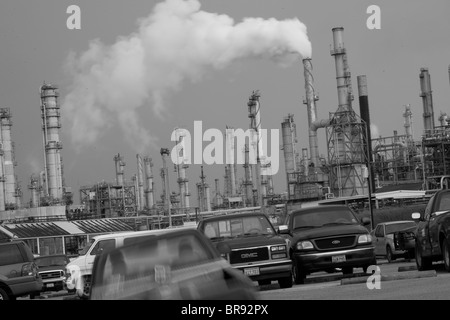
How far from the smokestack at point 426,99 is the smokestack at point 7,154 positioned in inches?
1832

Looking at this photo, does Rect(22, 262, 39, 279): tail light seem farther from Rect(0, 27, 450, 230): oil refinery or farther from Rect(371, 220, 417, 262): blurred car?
Rect(0, 27, 450, 230): oil refinery

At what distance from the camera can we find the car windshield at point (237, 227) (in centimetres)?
2081

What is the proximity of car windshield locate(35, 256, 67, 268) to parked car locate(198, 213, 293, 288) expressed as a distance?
59.0 feet

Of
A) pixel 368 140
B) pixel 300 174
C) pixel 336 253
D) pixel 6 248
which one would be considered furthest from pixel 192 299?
pixel 300 174

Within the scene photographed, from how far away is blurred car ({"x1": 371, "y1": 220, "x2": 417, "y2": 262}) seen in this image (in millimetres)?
30578

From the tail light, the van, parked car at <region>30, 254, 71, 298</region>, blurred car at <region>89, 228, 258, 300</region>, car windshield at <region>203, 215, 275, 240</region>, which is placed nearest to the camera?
blurred car at <region>89, 228, 258, 300</region>

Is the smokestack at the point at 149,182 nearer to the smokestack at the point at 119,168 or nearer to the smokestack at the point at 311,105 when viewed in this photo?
the smokestack at the point at 119,168

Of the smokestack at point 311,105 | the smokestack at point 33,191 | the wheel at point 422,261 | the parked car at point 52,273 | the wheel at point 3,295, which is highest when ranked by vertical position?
the smokestack at point 311,105

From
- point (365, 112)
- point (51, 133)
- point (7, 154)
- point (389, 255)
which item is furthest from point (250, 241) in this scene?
point (7, 154)

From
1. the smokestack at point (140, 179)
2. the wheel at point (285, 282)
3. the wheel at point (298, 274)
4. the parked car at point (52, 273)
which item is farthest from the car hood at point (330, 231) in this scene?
the smokestack at point (140, 179)

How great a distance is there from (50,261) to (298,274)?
1862cm

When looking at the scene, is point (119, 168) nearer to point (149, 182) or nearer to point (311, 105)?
point (149, 182)

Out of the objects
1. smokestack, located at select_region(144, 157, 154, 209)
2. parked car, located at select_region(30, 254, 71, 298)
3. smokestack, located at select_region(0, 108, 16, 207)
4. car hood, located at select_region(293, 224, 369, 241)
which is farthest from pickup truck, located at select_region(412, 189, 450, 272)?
smokestack, located at select_region(144, 157, 154, 209)
